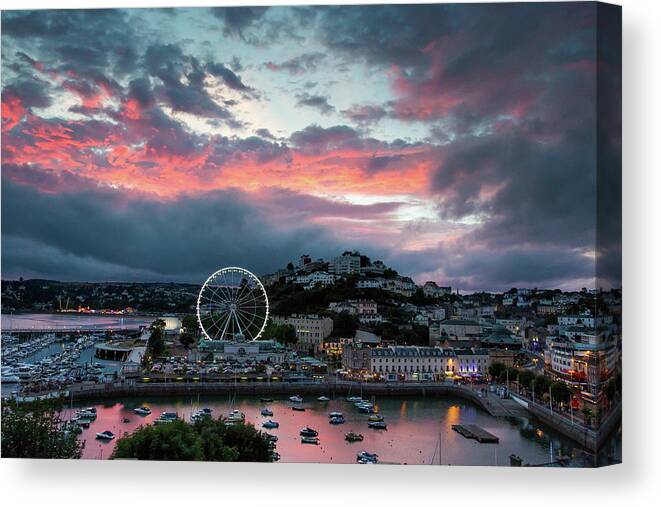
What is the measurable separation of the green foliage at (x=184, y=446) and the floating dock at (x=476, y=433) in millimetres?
3164

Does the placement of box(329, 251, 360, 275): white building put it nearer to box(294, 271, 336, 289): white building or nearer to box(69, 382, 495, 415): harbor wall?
box(294, 271, 336, 289): white building

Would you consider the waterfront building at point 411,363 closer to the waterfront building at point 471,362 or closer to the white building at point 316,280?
the waterfront building at point 471,362

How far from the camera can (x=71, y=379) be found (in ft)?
38.2

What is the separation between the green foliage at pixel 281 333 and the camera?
15883 millimetres

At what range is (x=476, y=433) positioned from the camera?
7.95 meters

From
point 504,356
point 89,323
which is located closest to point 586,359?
point 504,356

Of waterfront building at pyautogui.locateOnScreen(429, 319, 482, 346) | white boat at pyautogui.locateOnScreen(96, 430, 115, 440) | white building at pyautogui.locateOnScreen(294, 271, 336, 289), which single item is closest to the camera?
white boat at pyautogui.locateOnScreen(96, 430, 115, 440)

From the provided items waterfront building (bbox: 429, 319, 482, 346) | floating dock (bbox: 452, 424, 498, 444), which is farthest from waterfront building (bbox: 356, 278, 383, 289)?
floating dock (bbox: 452, 424, 498, 444)

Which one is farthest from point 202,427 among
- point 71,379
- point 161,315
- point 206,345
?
point 161,315

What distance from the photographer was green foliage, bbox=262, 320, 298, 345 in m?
15.9

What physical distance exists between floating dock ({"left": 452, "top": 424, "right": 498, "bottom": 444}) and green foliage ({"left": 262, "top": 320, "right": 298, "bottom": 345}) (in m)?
7.80

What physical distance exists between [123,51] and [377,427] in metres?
5.53

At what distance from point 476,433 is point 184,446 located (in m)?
3.97

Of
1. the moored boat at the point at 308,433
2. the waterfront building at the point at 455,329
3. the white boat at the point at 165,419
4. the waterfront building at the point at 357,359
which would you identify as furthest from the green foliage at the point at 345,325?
the white boat at the point at 165,419
